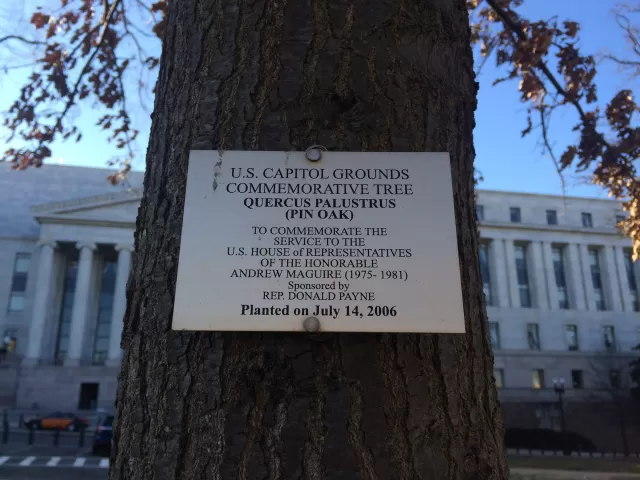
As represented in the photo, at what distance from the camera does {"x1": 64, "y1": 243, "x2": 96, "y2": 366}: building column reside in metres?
43.9

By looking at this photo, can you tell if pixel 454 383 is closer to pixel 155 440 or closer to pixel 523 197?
pixel 155 440

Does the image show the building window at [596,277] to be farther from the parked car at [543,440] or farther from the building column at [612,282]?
the parked car at [543,440]

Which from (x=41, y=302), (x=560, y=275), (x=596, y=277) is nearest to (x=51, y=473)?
(x=41, y=302)

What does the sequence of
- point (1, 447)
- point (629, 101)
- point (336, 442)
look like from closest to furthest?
point (336, 442)
point (629, 101)
point (1, 447)

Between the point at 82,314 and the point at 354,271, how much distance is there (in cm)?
4848

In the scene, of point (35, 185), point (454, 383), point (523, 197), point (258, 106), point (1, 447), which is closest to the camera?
point (454, 383)

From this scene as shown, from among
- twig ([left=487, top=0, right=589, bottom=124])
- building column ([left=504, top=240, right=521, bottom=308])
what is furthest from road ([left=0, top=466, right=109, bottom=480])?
building column ([left=504, top=240, right=521, bottom=308])

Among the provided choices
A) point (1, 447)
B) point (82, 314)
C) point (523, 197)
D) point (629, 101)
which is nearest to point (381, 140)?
point (629, 101)

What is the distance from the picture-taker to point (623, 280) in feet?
181

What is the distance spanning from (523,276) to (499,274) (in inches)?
125

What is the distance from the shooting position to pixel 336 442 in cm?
116

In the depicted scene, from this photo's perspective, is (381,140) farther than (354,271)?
Yes

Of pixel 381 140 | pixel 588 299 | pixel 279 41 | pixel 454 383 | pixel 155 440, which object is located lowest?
pixel 155 440

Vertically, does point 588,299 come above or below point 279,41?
above
